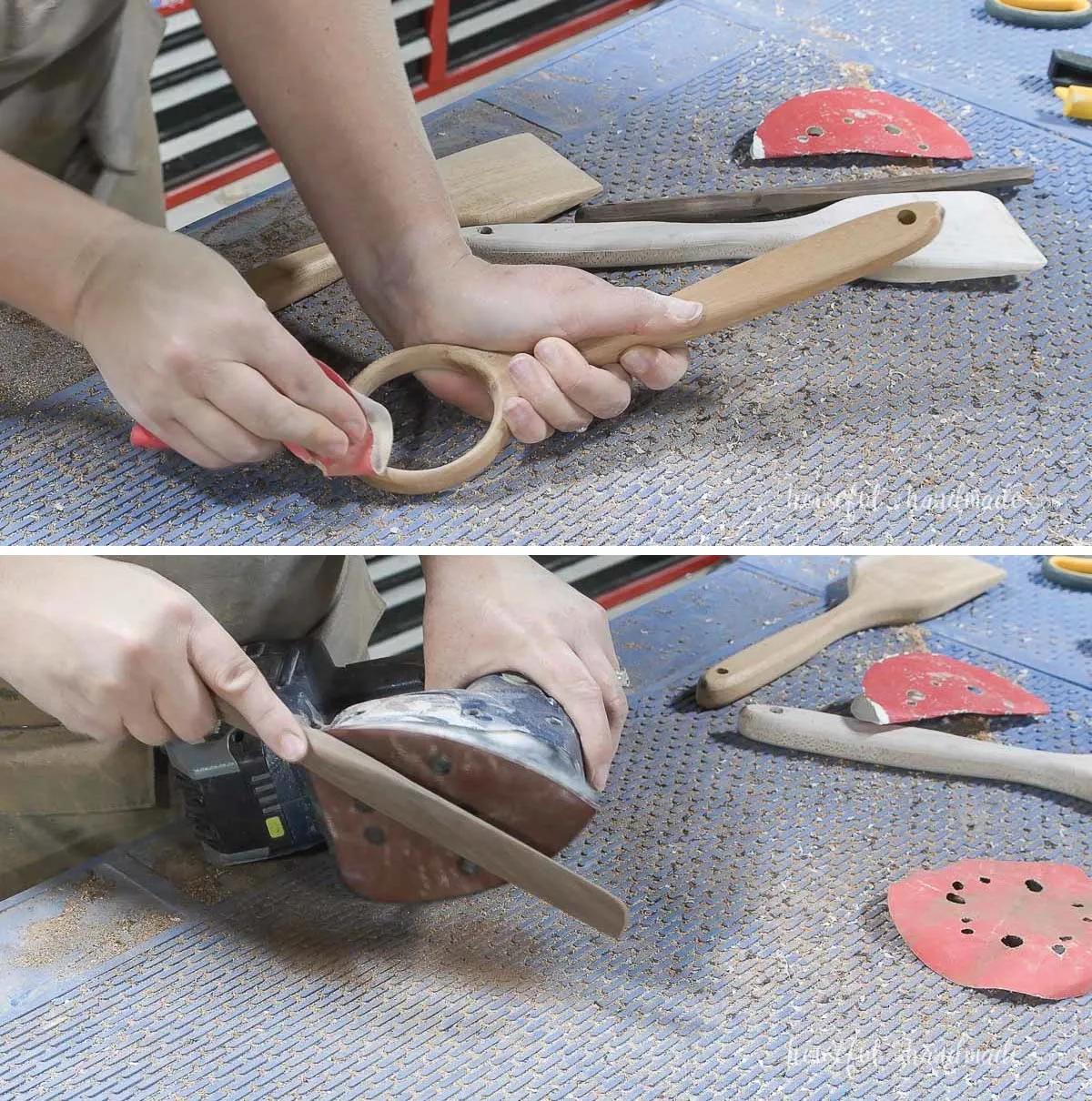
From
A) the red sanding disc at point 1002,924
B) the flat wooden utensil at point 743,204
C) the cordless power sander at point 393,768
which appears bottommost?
the red sanding disc at point 1002,924

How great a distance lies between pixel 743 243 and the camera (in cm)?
90

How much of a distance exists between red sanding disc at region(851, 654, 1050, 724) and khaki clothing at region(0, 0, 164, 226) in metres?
0.67

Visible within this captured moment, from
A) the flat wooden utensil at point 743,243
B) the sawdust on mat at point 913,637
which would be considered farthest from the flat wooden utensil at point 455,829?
the sawdust on mat at point 913,637

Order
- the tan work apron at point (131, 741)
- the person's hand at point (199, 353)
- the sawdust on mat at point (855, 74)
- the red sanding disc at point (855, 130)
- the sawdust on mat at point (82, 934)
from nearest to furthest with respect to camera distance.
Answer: the person's hand at point (199, 353) → the sawdust on mat at point (82, 934) → the tan work apron at point (131, 741) → the red sanding disc at point (855, 130) → the sawdust on mat at point (855, 74)

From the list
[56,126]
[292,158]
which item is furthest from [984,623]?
[56,126]

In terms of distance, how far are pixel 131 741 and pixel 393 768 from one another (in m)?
0.33

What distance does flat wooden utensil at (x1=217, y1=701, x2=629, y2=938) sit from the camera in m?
0.72

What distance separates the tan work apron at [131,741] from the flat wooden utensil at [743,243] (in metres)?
0.25

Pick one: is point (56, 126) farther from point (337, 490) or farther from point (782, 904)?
point (782, 904)

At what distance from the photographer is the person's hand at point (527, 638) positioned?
2.72 ft

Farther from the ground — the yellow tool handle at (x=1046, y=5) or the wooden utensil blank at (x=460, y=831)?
the yellow tool handle at (x=1046, y=5)

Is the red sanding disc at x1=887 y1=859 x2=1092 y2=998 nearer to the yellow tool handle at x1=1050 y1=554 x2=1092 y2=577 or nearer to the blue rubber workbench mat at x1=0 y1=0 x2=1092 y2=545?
the blue rubber workbench mat at x1=0 y1=0 x2=1092 y2=545

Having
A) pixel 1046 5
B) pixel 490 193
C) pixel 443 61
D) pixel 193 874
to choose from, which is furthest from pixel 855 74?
pixel 443 61

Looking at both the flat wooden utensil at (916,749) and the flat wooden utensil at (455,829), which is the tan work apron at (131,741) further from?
the flat wooden utensil at (916,749)
